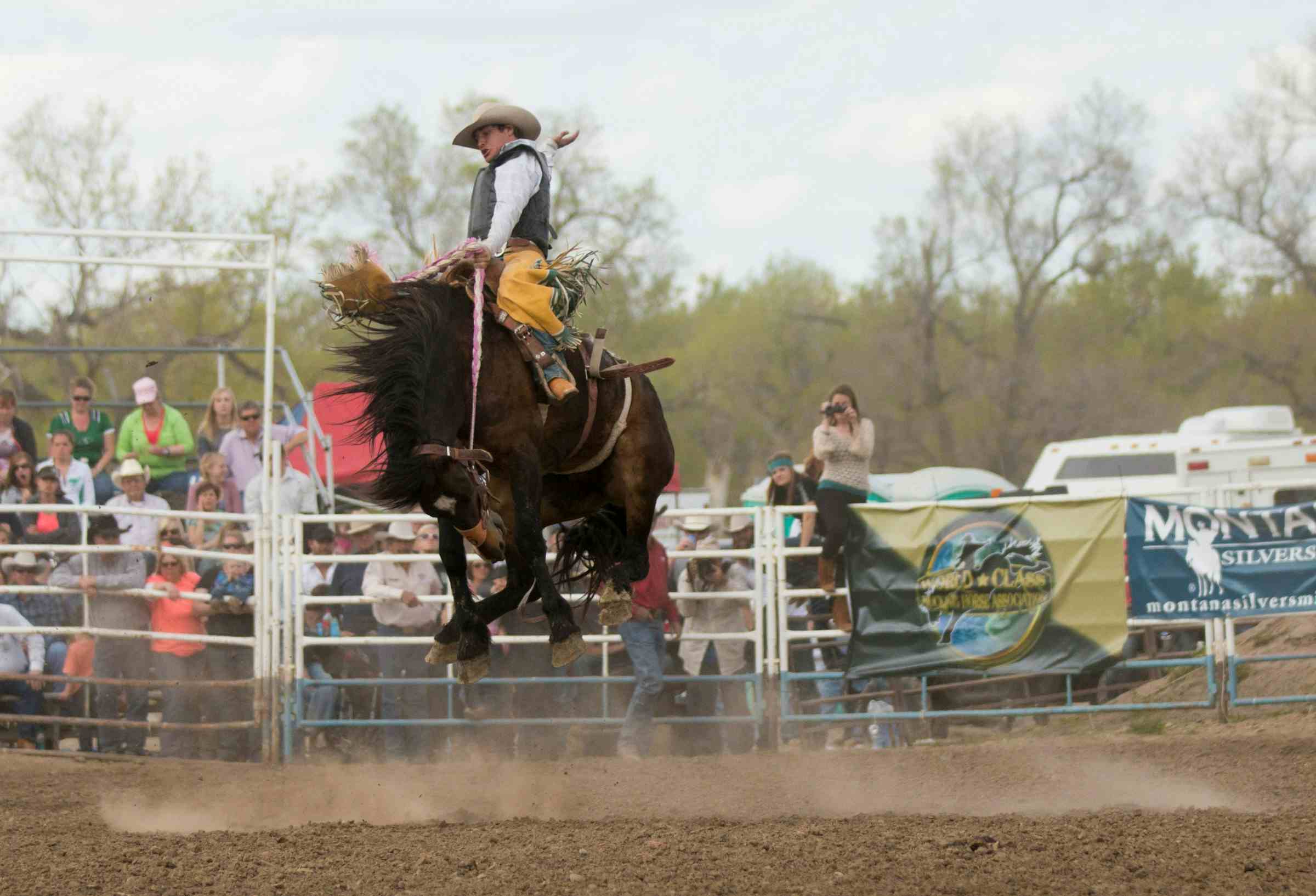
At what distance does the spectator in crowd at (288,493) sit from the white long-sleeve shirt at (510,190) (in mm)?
4942

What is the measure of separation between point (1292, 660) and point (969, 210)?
28.5 m

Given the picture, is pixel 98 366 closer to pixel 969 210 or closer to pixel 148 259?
pixel 148 259

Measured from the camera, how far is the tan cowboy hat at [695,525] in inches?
439

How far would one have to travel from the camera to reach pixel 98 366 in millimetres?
18562

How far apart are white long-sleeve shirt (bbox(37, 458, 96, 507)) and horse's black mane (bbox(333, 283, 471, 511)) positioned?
5.93m

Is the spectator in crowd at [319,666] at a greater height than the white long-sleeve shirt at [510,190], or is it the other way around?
the white long-sleeve shirt at [510,190]

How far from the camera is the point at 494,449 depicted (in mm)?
6508

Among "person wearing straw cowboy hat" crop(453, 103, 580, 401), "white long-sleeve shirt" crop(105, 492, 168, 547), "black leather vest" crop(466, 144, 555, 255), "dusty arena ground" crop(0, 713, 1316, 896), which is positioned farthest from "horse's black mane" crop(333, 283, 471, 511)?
"white long-sleeve shirt" crop(105, 492, 168, 547)

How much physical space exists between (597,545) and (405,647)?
3.54 meters

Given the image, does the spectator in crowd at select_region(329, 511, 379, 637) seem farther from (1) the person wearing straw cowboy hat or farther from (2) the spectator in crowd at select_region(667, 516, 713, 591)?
(1) the person wearing straw cowboy hat

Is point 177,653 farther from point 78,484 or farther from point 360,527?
point 78,484

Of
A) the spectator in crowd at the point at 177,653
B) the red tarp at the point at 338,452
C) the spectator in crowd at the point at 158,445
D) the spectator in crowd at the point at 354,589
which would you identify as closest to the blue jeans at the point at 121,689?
the spectator in crowd at the point at 177,653

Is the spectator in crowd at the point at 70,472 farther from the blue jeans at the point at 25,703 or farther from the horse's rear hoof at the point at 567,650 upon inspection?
the horse's rear hoof at the point at 567,650

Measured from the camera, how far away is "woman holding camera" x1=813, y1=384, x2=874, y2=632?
1027 centimetres
